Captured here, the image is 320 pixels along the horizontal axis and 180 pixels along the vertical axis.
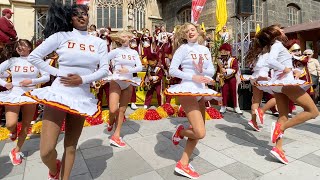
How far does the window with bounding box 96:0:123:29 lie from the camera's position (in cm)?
2127

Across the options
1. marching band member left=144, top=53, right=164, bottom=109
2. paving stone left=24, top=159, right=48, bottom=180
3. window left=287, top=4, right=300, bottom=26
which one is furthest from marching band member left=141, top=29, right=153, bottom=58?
window left=287, top=4, right=300, bottom=26

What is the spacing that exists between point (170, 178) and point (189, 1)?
2061cm

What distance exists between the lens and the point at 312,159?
3.46m

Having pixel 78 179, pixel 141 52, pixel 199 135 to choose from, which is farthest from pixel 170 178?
pixel 141 52

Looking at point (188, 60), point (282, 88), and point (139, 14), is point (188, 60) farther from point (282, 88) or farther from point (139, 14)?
point (139, 14)

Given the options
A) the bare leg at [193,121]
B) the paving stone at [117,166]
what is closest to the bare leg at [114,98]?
the paving stone at [117,166]

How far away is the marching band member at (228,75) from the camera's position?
7.14 metres

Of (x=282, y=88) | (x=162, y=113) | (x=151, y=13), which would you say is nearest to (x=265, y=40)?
(x=282, y=88)

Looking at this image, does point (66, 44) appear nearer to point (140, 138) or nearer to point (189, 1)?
point (140, 138)

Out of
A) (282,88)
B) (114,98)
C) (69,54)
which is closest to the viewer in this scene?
(69,54)

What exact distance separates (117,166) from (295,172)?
2245 mm

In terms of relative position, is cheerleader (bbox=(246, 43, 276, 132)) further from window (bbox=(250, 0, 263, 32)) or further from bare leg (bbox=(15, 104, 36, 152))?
window (bbox=(250, 0, 263, 32))

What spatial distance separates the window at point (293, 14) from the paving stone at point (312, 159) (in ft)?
70.3

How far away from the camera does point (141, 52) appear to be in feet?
31.4
